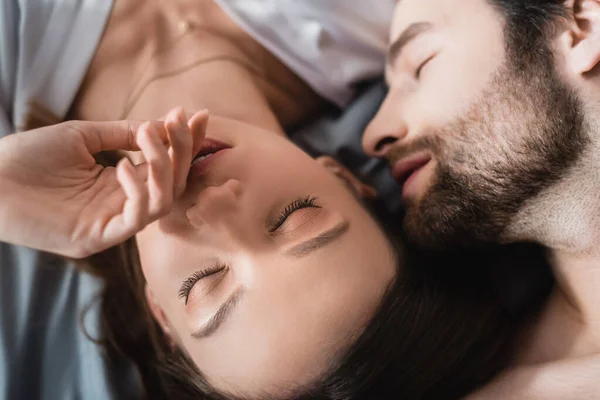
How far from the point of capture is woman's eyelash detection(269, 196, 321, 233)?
779mm

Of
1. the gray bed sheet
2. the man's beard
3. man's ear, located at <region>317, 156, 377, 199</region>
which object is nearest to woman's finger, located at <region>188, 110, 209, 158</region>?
man's ear, located at <region>317, 156, 377, 199</region>

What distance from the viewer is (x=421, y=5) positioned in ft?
3.14

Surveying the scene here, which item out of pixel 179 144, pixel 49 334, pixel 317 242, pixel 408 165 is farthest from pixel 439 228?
pixel 49 334

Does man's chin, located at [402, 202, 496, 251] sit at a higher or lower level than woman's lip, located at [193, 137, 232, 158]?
lower

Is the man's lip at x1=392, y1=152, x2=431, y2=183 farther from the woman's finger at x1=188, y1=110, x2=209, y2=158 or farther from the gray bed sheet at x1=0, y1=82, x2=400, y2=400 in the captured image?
the gray bed sheet at x1=0, y1=82, x2=400, y2=400

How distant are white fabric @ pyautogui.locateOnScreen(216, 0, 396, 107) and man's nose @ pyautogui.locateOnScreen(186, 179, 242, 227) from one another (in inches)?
20.3

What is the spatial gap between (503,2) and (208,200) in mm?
615

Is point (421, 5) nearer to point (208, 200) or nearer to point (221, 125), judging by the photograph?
point (221, 125)

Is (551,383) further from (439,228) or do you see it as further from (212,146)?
(212,146)

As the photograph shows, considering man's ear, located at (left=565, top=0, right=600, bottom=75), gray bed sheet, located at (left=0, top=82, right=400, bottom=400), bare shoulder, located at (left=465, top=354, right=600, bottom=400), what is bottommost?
gray bed sheet, located at (left=0, top=82, right=400, bottom=400)

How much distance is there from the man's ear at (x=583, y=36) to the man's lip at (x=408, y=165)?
274 mm

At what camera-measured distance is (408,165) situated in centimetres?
97

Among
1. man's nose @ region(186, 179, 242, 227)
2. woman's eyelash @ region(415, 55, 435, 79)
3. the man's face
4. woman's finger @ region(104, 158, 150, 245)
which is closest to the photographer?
woman's finger @ region(104, 158, 150, 245)

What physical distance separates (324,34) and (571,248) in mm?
669
